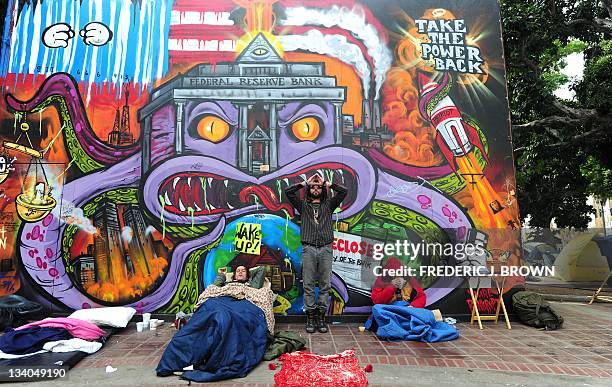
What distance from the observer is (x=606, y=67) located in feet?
32.5

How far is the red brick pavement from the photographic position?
13.3 feet

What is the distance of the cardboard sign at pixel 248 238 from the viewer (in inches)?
235

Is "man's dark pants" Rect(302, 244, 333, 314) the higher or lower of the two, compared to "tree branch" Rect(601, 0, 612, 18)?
lower

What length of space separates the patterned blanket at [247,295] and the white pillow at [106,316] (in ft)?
4.50

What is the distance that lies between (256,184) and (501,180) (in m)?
4.01

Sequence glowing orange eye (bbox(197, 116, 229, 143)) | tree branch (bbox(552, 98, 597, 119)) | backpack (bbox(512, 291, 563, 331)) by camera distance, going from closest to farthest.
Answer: backpack (bbox(512, 291, 563, 331))
glowing orange eye (bbox(197, 116, 229, 143))
tree branch (bbox(552, 98, 597, 119))

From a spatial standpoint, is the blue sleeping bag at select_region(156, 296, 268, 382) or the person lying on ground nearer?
the blue sleeping bag at select_region(156, 296, 268, 382)

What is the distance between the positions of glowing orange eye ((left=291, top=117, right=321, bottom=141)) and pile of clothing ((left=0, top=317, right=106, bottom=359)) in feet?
12.9

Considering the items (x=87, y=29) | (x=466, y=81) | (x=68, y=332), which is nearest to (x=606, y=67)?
(x=466, y=81)

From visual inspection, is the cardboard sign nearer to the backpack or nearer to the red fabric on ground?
the red fabric on ground

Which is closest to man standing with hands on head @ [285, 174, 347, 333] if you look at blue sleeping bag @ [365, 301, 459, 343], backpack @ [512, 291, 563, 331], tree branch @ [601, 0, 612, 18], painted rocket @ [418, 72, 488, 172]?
blue sleeping bag @ [365, 301, 459, 343]

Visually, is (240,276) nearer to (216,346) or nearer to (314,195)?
(216,346)

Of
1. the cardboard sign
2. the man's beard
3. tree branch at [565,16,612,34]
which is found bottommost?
the cardboard sign

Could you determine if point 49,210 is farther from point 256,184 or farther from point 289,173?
point 289,173
